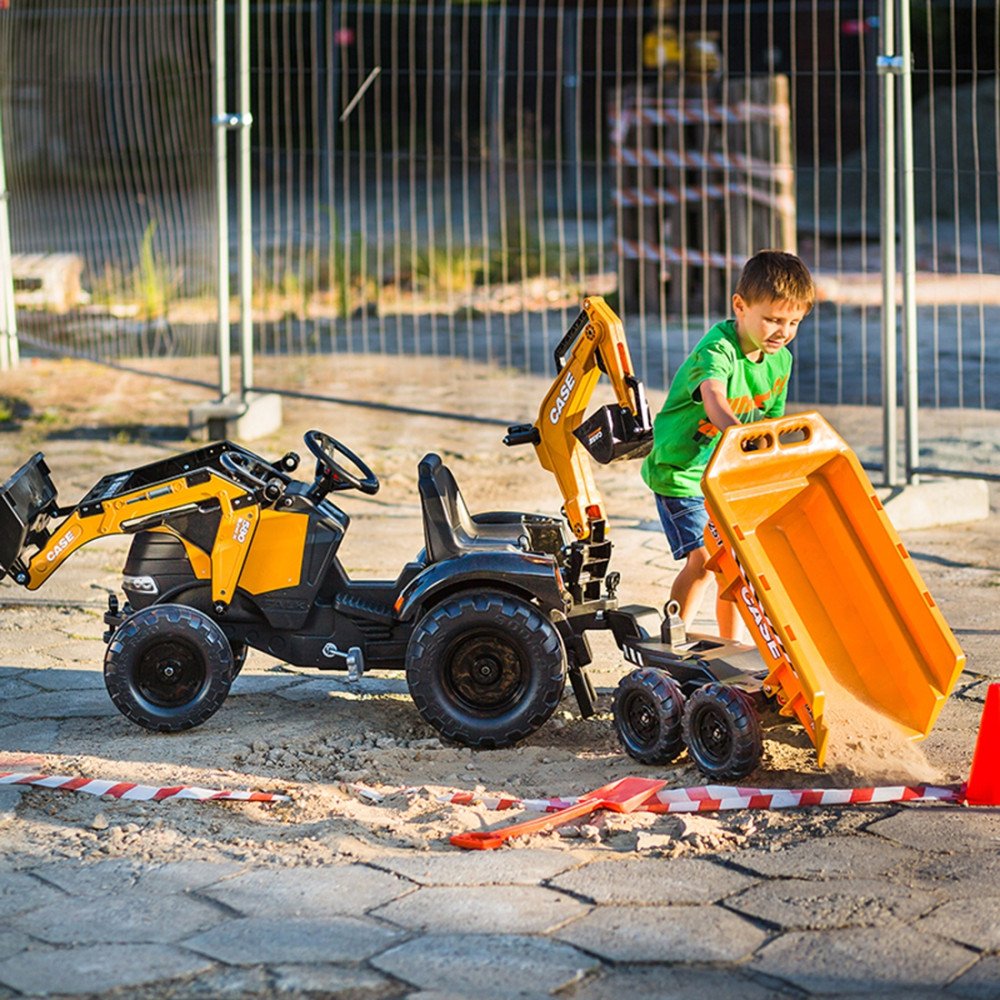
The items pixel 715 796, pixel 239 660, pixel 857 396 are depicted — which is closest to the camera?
pixel 715 796

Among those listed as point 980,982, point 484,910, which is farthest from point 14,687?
point 980,982

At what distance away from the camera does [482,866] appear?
3814 mm

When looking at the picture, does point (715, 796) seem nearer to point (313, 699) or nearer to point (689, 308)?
point (313, 699)

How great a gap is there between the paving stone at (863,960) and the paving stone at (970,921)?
0.14 feet

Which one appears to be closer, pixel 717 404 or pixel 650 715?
pixel 650 715

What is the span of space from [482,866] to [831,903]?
2.59 ft

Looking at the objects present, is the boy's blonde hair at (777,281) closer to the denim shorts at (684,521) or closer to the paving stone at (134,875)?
the denim shorts at (684,521)

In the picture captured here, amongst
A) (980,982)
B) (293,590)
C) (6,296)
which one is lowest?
(980,982)

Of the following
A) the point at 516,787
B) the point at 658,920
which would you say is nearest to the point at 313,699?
the point at 516,787

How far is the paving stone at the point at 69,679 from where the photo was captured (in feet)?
17.6

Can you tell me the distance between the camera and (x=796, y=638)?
13.9 ft

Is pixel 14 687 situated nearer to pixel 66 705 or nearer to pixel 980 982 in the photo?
pixel 66 705

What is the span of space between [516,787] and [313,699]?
42.0 inches

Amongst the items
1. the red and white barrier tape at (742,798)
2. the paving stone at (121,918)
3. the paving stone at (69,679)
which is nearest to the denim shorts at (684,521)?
the red and white barrier tape at (742,798)
